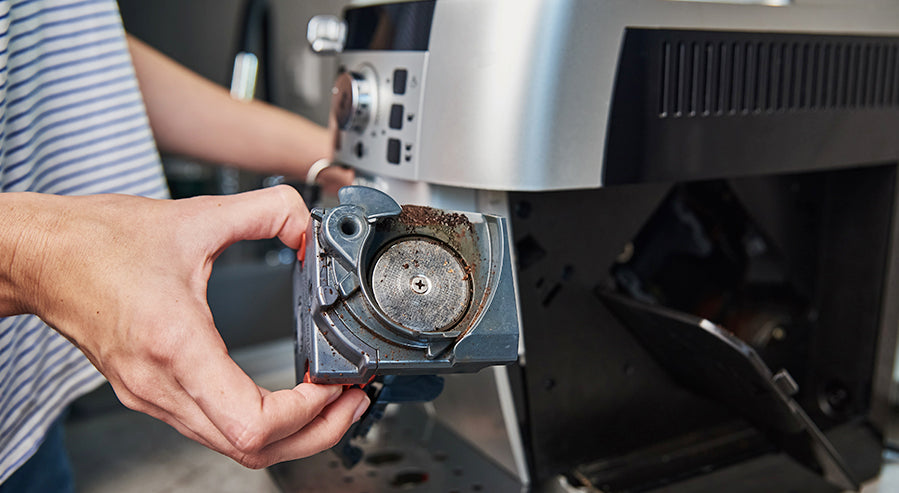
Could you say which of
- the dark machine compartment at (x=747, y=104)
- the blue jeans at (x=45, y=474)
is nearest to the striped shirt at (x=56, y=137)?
the blue jeans at (x=45, y=474)

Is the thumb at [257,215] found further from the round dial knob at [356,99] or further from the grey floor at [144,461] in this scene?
the grey floor at [144,461]

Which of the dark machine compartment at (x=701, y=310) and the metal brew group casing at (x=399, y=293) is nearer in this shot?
the metal brew group casing at (x=399, y=293)

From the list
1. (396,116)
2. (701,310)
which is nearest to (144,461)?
(396,116)

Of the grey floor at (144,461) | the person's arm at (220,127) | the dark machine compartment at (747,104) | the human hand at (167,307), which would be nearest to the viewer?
the human hand at (167,307)

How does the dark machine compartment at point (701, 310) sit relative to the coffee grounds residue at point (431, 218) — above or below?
below

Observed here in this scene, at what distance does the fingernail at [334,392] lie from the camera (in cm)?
33

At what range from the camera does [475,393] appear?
50 centimetres

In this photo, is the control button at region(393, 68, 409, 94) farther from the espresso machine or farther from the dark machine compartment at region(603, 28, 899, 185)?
the dark machine compartment at region(603, 28, 899, 185)

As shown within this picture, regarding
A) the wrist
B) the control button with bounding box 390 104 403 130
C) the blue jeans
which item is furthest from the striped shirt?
the control button with bounding box 390 104 403 130

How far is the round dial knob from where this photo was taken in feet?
1.52

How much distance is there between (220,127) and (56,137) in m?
0.18

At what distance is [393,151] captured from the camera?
0.45 metres

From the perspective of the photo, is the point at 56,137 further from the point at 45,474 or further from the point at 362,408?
the point at 362,408

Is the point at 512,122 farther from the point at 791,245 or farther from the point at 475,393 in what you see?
the point at 791,245
